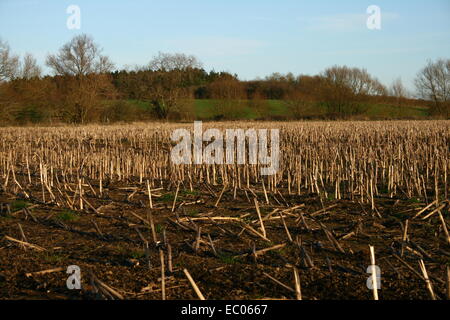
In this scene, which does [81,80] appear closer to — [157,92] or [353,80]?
[157,92]

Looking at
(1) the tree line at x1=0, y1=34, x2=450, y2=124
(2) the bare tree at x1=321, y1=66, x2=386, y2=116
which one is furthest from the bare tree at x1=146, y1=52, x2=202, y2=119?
(2) the bare tree at x1=321, y1=66, x2=386, y2=116

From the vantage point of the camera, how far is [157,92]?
1715 inches

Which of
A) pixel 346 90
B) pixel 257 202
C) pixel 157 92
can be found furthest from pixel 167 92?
pixel 257 202

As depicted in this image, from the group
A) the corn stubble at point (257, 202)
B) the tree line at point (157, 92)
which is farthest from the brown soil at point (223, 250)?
the tree line at point (157, 92)

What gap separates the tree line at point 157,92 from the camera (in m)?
36.2

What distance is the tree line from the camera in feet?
119

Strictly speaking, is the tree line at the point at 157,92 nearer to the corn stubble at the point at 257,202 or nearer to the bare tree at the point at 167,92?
the bare tree at the point at 167,92

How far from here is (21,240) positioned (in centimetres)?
578

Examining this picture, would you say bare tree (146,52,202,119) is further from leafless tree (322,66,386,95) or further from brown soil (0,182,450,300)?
brown soil (0,182,450,300)

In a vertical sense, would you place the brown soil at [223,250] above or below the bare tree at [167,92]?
below

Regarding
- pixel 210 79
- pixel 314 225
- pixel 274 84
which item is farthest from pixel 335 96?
pixel 314 225

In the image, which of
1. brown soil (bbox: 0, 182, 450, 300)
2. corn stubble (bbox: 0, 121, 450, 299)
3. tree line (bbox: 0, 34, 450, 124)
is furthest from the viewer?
tree line (bbox: 0, 34, 450, 124)

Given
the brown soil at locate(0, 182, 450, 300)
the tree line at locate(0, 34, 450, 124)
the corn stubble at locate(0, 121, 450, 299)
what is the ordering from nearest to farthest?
the brown soil at locate(0, 182, 450, 300) → the corn stubble at locate(0, 121, 450, 299) → the tree line at locate(0, 34, 450, 124)

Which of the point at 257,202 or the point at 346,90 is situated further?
the point at 346,90
